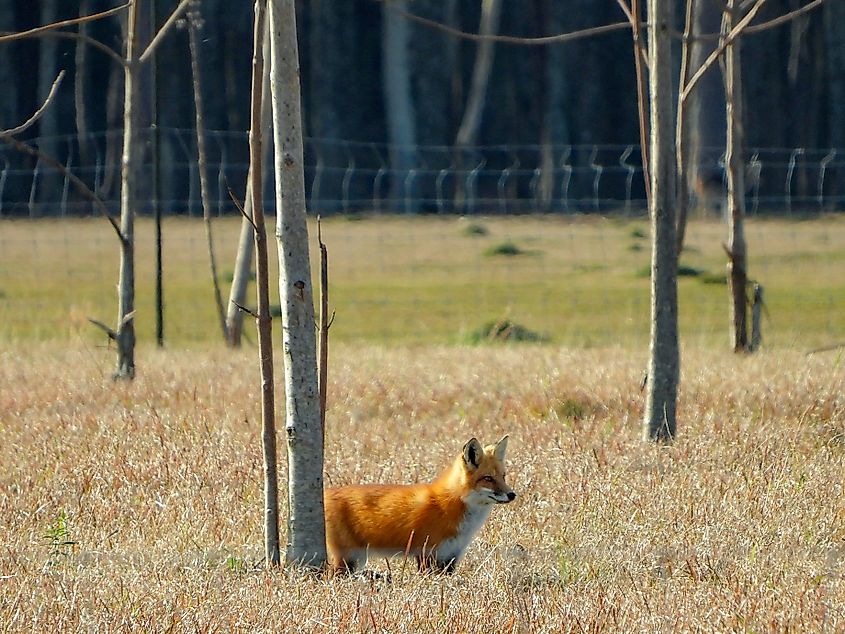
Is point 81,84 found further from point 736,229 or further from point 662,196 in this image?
point 662,196

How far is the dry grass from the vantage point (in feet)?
14.5

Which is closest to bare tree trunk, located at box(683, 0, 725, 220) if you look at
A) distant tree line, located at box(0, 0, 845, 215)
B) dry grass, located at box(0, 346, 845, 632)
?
distant tree line, located at box(0, 0, 845, 215)

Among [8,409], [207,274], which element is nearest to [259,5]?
[8,409]

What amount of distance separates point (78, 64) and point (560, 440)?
2036cm

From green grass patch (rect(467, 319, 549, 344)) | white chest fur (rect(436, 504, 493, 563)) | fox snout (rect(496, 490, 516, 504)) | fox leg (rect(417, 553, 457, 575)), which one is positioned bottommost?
green grass patch (rect(467, 319, 549, 344))

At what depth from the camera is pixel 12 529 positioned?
5719 millimetres

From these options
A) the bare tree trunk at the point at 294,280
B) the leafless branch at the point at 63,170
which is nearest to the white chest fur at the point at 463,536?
the bare tree trunk at the point at 294,280

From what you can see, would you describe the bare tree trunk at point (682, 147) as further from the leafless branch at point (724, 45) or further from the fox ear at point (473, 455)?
the fox ear at point (473, 455)

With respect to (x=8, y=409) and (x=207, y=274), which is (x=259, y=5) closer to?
(x=8, y=409)

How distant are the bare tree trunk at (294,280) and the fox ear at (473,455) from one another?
2.31ft

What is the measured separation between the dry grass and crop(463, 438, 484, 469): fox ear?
384 mm

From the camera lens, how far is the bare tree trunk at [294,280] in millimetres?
4789

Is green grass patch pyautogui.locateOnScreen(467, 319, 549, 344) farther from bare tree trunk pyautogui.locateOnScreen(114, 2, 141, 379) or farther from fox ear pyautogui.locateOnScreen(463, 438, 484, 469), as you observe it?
fox ear pyautogui.locateOnScreen(463, 438, 484, 469)

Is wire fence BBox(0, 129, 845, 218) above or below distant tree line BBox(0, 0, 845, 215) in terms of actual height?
below
